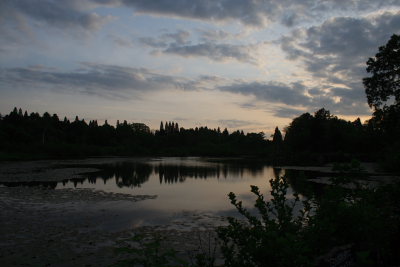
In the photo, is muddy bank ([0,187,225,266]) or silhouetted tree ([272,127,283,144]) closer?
muddy bank ([0,187,225,266])

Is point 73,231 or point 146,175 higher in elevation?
point 146,175

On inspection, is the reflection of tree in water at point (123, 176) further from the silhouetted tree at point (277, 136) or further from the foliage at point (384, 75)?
the silhouetted tree at point (277, 136)

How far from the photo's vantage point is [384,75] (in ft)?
120

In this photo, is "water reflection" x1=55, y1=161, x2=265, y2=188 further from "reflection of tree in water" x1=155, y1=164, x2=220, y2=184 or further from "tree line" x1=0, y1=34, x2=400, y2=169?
"tree line" x1=0, y1=34, x2=400, y2=169

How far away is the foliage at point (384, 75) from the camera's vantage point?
35.3 meters

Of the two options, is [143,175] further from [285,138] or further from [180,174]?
[285,138]

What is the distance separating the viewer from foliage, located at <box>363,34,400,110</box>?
35.3 meters

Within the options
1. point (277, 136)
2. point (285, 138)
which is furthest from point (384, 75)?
point (277, 136)

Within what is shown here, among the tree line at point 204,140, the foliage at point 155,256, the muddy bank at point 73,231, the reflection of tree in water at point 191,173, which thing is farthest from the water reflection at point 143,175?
the foliage at point 155,256

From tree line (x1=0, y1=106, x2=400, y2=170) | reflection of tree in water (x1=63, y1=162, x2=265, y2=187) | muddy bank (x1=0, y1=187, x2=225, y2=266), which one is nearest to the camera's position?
muddy bank (x1=0, y1=187, x2=225, y2=266)

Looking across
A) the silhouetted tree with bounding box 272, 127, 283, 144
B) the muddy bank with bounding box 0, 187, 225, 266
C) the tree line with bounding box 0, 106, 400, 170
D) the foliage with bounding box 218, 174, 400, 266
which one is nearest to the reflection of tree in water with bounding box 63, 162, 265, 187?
the muddy bank with bounding box 0, 187, 225, 266

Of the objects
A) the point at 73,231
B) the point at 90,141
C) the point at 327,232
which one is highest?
the point at 90,141

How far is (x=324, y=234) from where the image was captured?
19.1 feet

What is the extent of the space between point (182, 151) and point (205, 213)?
117 m
